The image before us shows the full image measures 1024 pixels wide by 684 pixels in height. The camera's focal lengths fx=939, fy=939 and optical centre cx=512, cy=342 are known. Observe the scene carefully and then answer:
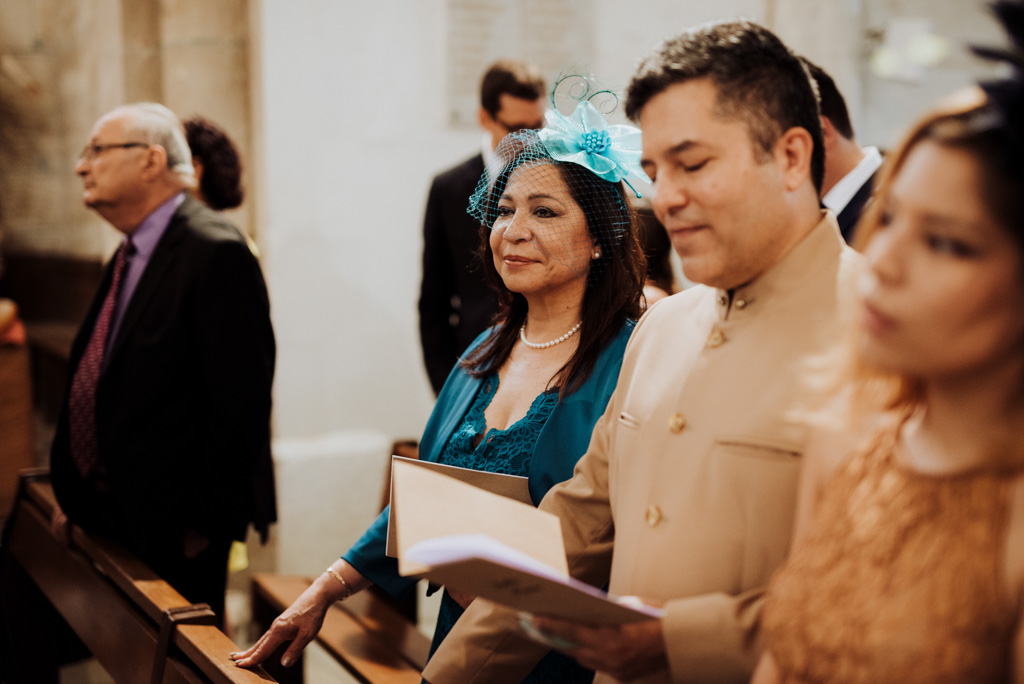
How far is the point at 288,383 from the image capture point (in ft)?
15.1

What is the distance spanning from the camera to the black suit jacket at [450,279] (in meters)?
3.83

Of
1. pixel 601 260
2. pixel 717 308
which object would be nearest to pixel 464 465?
pixel 601 260

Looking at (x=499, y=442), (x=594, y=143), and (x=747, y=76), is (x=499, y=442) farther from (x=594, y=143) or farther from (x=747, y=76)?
(x=747, y=76)

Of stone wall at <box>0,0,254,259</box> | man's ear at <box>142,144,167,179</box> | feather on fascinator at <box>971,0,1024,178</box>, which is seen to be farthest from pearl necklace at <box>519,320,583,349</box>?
stone wall at <box>0,0,254,259</box>

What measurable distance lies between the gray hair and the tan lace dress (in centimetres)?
274

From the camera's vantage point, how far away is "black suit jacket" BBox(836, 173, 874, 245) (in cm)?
274

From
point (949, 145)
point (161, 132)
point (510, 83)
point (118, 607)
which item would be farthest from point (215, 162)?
point (949, 145)

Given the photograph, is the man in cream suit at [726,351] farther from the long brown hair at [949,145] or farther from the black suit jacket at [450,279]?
the black suit jacket at [450,279]

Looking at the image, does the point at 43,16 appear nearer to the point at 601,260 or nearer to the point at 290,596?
the point at 290,596

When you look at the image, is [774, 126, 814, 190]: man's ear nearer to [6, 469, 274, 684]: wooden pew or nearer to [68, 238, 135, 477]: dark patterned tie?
[6, 469, 274, 684]: wooden pew

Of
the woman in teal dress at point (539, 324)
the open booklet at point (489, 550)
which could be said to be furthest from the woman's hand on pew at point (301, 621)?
the open booklet at point (489, 550)

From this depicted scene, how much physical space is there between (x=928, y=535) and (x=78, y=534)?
112 inches

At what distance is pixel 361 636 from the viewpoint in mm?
3236

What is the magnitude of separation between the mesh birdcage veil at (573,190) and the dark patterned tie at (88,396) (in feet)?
5.19
